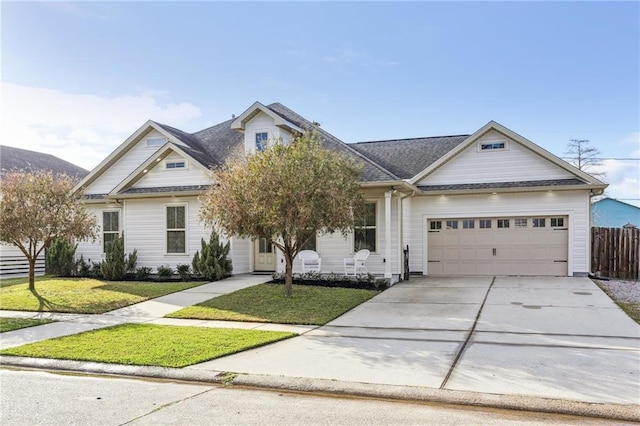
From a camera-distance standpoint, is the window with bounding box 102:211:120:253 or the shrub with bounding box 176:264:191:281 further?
the window with bounding box 102:211:120:253

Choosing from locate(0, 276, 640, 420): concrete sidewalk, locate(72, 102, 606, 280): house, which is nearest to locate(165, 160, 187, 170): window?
locate(72, 102, 606, 280): house

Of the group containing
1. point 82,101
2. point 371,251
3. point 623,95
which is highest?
point 623,95

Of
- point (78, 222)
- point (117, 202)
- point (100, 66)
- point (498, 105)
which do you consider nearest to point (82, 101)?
point (100, 66)

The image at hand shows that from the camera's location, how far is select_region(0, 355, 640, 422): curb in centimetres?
501

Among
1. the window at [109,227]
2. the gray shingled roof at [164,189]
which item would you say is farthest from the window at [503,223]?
the window at [109,227]

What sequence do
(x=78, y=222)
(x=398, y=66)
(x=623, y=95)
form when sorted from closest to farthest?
(x=78, y=222) → (x=398, y=66) → (x=623, y=95)

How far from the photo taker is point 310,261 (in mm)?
16516

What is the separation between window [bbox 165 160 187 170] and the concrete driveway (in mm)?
9161

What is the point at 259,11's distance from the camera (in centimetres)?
1195

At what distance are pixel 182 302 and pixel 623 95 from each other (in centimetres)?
1873

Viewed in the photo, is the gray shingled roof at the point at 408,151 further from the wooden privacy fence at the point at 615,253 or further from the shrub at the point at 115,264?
the shrub at the point at 115,264

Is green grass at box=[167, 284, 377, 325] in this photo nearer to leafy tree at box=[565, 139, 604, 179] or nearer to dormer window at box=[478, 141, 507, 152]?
dormer window at box=[478, 141, 507, 152]

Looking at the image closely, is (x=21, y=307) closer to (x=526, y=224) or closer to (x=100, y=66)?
(x=100, y=66)

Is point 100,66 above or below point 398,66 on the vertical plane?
below
